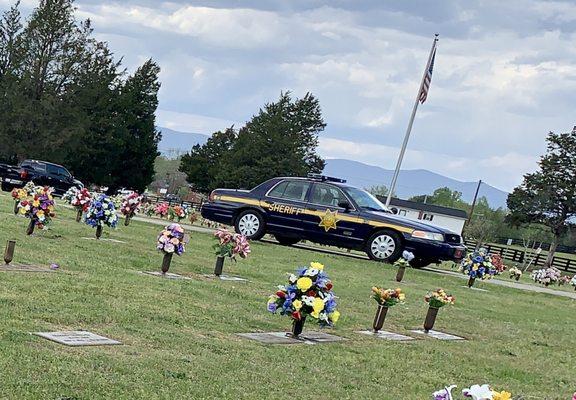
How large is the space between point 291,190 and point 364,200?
156 cm

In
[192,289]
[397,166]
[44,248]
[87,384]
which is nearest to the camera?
[87,384]

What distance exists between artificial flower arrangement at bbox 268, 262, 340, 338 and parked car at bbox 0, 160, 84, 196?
23.4 metres

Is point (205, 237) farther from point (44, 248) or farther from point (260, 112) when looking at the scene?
point (260, 112)

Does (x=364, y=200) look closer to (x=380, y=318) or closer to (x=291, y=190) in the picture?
(x=291, y=190)

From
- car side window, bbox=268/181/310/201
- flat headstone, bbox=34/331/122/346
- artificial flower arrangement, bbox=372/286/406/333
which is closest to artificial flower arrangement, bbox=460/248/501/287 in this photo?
car side window, bbox=268/181/310/201

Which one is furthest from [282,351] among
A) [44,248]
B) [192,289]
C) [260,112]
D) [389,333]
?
[260,112]

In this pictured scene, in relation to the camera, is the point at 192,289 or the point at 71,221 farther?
the point at 71,221

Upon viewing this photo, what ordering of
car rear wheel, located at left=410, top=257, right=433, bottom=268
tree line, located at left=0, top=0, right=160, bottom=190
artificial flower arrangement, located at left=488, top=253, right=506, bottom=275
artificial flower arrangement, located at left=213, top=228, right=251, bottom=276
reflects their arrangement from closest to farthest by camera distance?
1. artificial flower arrangement, located at left=213, top=228, right=251, bottom=276
2. car rear wheel, located at left=410, top=257, right=433, bottom=268
3. artificial flower arrangement, located at left=488, top=253, right=506, bottom=275
4. tree line, located at left=0, top=0, right=160, bottom=190

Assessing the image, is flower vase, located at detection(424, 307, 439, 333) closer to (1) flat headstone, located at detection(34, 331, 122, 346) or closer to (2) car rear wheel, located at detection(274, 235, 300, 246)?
(1) flat headstone, located at detection(34, 331, 122, 346)

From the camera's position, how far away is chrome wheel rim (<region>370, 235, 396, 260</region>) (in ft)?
55.7

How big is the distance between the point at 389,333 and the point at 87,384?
4344 mm

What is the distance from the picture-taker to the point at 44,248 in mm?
10414

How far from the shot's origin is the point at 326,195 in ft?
57.9

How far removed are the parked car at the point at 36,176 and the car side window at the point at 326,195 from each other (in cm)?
1398
